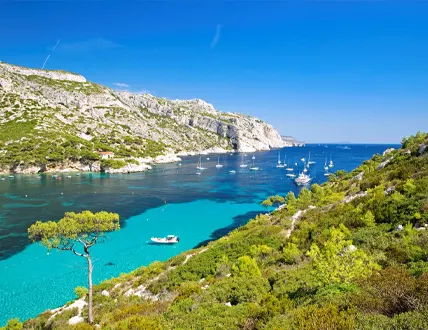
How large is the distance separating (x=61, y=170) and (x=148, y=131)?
76202mm

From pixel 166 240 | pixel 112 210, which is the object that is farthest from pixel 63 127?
pixel 166 240

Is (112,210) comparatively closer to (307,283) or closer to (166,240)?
(166,240)

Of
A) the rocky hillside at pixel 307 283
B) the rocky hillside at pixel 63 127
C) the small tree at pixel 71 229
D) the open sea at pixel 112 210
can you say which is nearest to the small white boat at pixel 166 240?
the open sea at pixel 112 210

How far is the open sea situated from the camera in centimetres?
2758

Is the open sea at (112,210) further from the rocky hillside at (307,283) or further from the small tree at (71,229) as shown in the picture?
the small tree at (71,229)

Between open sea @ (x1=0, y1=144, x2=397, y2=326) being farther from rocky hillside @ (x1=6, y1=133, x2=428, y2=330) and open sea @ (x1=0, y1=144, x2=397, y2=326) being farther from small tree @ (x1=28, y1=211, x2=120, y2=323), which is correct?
small tree @ (x1=28, y1=211, x2=120, y2=323)

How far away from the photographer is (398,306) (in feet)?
20.6

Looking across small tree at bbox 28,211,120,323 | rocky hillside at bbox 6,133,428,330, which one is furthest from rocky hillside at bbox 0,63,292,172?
rocky hillside at bbox 6,133,428,330

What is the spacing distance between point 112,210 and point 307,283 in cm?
4904

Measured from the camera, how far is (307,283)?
10828mm

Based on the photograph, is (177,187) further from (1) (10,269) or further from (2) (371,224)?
(2) (371,224)

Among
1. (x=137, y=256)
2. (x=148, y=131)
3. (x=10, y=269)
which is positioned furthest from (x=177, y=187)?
(x=148, y=131)

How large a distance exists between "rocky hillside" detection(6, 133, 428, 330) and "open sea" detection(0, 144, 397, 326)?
30.7 ft

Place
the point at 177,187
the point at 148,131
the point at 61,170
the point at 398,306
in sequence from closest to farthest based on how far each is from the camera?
the point at 398,306
the point at 177,187
the point at 61,170
the point at 148,131
